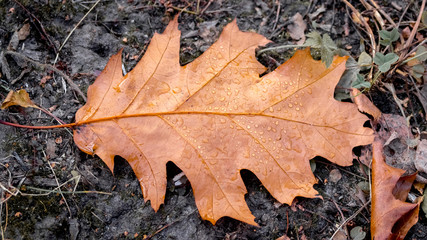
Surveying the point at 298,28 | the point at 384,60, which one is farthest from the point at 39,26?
the point at 384,60

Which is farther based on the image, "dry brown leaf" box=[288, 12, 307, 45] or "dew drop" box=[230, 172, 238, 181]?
"dry brown leaf" box=[288, 12, 307, 45]

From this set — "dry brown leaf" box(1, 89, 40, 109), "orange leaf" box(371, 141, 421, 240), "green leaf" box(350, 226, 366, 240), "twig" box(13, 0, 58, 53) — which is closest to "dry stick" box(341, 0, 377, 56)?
"orange leaf" box(371, 141, 421, 240)

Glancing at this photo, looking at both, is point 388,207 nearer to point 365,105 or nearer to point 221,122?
point 365,105

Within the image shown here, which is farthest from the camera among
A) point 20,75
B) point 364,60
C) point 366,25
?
point 366,25

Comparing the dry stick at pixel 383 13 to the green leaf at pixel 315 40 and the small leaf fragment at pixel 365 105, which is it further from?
the green leaf at pixel 315 40

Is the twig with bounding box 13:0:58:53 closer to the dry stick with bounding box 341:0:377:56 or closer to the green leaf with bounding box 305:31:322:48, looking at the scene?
the green leaf with bounding box 305:31:322:48

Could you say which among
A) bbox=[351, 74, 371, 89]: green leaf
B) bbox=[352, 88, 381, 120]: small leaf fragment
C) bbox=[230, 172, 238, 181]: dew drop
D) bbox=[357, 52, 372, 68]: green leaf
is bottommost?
bbox=[230, 172, 238, 181]: dew drop
